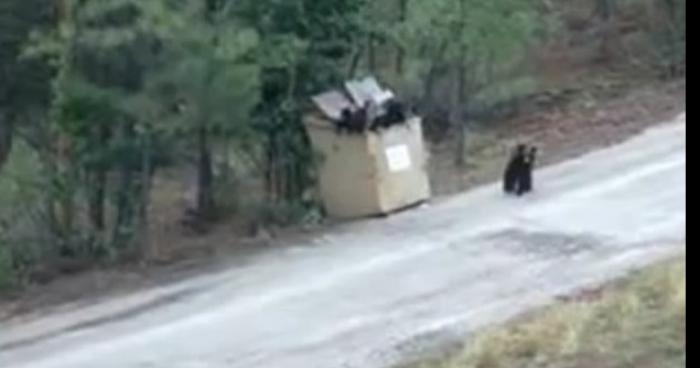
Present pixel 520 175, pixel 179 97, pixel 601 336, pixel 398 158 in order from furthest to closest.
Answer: pixel 398 158
pixel 520 175
pixel 179 97
pixel 601 336

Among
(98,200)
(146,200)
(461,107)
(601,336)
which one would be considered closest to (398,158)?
(146,200)

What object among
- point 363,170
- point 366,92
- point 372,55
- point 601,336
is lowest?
point 601,336

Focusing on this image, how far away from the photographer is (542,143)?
2388 cm

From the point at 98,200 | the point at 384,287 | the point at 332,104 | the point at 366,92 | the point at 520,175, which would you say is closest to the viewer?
the point at 384,287

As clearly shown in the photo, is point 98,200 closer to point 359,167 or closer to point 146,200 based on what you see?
point 146,200

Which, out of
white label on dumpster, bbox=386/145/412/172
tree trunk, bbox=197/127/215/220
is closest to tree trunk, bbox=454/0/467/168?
white label on dumpster, bbox=386/145/412/172

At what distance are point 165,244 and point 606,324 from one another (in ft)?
34.0

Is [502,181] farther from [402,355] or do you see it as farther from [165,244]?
[402,355]

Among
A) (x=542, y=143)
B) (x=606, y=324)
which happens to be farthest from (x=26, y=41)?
A: (x=606, y=324)

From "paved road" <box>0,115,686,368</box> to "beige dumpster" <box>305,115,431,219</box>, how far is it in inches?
17.6

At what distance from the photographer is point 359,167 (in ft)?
62.8

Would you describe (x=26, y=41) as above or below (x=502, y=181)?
above

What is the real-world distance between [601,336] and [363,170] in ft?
35.5

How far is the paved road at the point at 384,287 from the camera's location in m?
12.3
